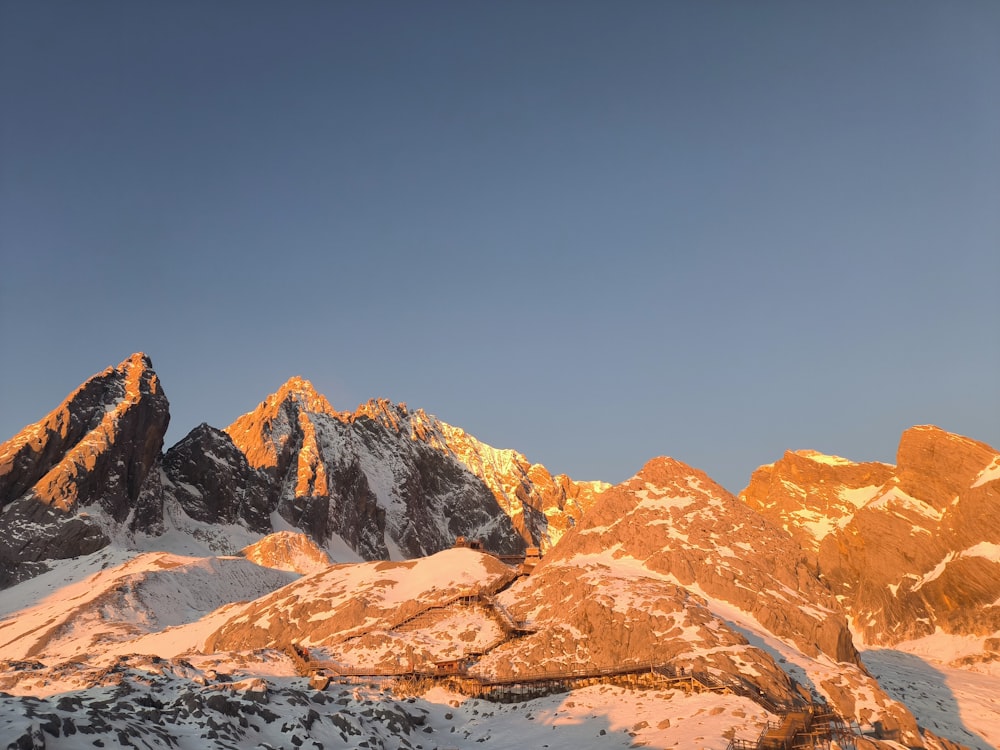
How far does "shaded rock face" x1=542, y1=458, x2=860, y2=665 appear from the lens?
238 ft

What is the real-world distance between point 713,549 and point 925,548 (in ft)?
315

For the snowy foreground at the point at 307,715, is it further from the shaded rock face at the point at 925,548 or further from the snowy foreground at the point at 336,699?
the shaded rock face at the point at 925,548

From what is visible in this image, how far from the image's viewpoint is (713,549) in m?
84.5

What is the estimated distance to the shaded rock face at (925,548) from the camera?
465 feet

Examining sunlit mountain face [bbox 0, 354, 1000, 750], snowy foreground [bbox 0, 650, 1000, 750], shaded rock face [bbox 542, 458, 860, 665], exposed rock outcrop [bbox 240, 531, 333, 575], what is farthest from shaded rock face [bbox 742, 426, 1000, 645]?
snowy foreground [bbox 0, 650, 1000, 750]

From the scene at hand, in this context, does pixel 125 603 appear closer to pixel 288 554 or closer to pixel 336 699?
pixel 288 554

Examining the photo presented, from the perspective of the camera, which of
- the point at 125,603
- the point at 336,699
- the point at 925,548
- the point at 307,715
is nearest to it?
the point at 307,715

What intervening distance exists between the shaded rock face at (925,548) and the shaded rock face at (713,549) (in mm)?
72473

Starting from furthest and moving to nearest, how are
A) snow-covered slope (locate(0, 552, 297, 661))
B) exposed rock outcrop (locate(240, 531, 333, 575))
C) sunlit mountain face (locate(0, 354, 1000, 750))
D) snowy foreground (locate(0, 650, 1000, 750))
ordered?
exposed rock outcrop (locate(240, 531, 333, 575))
snow-covered slope (locate(0, 552, 297, 661))
sunlit mountain face (locate(0, 354, 1000, 750))
snowy foreground (locate(0, 650, 1000, 750))

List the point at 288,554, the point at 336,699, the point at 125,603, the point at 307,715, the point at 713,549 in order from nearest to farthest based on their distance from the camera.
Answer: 1. the point at 307,715
2. the point at 336,699
3. the point at 713,549
4. the point at 125,603
5. the point at 288,554

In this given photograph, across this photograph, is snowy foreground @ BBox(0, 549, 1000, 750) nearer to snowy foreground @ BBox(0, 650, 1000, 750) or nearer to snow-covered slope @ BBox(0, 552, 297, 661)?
snowy foreground @ BBox(0, 650, 1000, 750)

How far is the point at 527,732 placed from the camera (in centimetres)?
4888

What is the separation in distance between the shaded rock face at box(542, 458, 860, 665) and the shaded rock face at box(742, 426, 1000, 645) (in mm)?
72473

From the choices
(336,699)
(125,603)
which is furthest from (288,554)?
(336,699)
